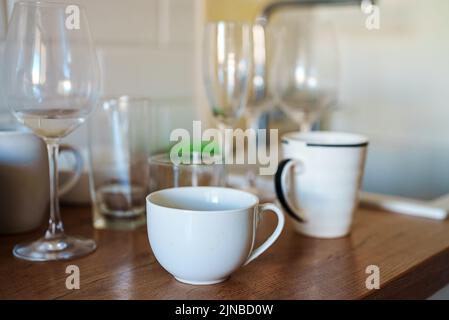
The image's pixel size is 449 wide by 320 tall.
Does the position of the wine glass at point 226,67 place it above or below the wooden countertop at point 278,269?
above

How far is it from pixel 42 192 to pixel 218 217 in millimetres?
276

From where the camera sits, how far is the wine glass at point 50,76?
55 cm

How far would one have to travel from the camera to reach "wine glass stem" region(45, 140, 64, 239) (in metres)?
0.60

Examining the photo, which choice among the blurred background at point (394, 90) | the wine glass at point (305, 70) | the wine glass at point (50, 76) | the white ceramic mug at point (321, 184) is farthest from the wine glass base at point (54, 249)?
the blurred background at point (394, 90)

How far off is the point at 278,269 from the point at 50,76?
28 cm

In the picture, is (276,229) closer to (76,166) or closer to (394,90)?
(76,166)

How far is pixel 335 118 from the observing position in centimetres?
174

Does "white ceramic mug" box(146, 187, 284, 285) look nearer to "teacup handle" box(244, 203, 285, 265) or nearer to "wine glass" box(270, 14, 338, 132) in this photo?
"teacup handle" box(244, 203, 285, 265)

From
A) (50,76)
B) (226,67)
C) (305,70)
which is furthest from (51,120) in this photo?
(305,70)

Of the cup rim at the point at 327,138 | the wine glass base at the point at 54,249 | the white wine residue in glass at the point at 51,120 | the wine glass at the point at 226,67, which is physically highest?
the wine glass at the point at 226,67

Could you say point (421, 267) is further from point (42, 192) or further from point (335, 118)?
point (335, 118)

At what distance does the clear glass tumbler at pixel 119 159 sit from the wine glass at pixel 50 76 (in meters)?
0.11

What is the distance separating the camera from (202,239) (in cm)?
49

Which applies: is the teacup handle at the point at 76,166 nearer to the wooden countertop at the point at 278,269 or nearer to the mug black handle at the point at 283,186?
the wooden countertop at the point at 278,269
